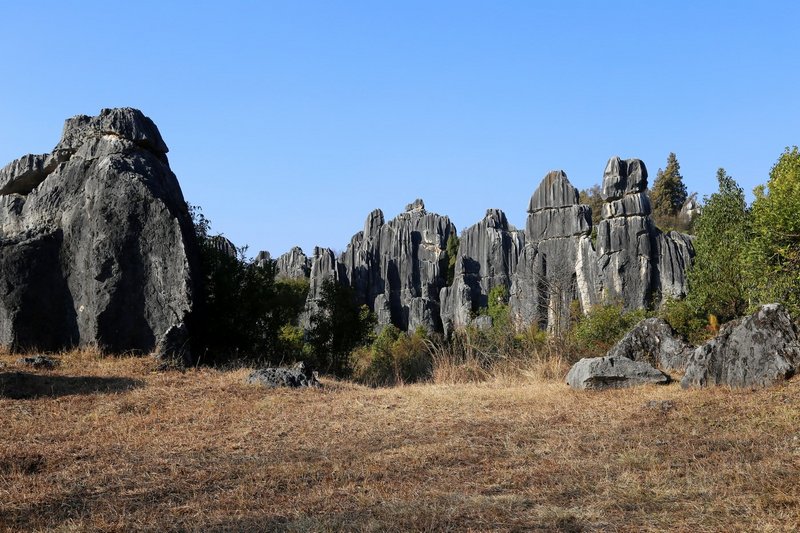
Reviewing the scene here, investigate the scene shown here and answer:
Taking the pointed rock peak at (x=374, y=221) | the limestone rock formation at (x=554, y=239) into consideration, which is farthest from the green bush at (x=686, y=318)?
the pointed rock peak at (x=374, y=221)

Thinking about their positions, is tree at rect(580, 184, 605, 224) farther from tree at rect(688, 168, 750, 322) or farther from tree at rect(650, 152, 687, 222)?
tree at rect(688, 168, 750, 322)

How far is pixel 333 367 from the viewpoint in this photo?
58.1 feet

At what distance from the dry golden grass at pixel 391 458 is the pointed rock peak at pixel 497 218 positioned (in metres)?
57.1

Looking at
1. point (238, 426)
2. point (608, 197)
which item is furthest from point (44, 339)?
point (608, 197)

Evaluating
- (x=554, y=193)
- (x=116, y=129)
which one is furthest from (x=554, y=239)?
(x=116, y=129)

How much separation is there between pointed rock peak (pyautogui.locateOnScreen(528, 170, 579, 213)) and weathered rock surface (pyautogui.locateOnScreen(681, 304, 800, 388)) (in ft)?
135

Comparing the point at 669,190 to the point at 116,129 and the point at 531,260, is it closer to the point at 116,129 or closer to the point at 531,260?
the point at 531,260

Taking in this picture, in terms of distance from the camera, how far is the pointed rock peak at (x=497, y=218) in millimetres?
67312

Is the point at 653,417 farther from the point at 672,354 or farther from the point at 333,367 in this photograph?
the point at 333,367

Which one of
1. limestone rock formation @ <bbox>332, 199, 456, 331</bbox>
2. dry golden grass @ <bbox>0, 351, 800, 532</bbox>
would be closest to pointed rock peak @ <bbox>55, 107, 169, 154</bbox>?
dry golden grass @ <bbox>0, 351, 800, 532</bbox>

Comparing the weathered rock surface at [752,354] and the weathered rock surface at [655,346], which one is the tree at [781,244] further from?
the weathered rock surface at [752,354]

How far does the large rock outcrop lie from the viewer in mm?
12438

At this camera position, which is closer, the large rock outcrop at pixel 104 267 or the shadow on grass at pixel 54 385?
the shadow on grass at pixel 54 385

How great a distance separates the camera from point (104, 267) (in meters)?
12.4
